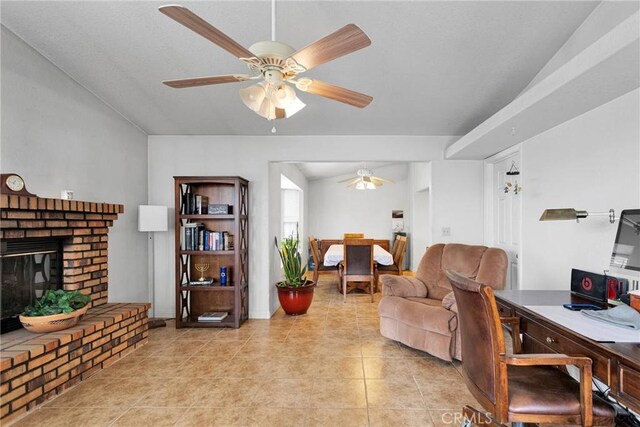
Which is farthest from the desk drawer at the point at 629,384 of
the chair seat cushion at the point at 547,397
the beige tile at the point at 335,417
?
the beige tile at the point at 335,417

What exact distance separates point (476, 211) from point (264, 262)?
2.74 meters

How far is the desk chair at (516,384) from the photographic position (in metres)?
1.33

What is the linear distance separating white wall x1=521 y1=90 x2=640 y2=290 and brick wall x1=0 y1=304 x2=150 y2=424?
3723mm

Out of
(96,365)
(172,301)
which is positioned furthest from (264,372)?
(172,301)

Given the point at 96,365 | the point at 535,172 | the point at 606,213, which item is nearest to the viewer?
the point at 606,213

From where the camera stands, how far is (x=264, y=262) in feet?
13.5

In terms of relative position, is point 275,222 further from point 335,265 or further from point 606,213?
point 606,213

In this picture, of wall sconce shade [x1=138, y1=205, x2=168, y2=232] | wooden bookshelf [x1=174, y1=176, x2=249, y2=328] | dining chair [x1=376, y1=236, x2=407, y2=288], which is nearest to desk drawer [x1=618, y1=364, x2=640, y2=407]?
wooden bookshelf [x1=174, y1=176, x2=249, y2=328]

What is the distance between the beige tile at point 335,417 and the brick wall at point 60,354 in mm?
1725

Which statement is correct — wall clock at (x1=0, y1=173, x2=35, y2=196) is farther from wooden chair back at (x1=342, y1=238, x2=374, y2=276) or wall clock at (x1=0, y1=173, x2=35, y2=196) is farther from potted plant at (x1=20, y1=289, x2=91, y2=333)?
wooden chair back at (x1=342, y1=238, x2=374, y2=276)

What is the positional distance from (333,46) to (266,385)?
7.48ft

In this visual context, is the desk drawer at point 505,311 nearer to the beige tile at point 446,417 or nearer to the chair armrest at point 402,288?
the beige tile at point 446,417

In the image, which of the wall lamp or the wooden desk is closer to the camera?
the wooden desk

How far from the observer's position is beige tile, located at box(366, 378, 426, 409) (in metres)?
2.16
